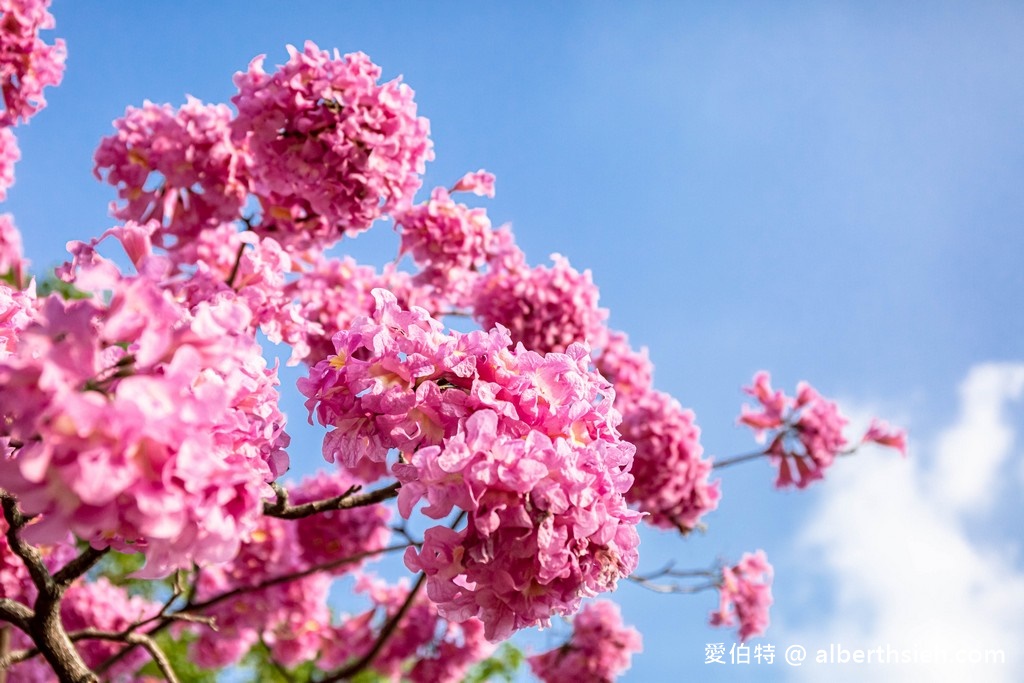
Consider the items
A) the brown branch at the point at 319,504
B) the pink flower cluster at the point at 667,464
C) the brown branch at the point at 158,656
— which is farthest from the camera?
the pink flower cluster at the point at 667,464

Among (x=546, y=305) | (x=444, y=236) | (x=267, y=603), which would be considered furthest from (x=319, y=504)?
(x=267, y=603)

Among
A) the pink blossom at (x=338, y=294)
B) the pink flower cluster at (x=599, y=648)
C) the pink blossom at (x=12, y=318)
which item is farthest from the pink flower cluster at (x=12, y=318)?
the pink flower cluster at (x=599, y=648)

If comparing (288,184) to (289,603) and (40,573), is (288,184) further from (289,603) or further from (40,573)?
(289,603)

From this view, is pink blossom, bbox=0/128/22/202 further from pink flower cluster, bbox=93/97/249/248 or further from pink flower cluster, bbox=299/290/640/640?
pink flower cluster, bbox=299/290/640/640

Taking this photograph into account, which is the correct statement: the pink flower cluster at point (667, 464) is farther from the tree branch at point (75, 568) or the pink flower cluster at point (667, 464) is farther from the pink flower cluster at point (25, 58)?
the pink flower cluster at point (25, 58)

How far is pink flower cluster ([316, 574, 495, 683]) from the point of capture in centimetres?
732

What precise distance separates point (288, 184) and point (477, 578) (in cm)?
291

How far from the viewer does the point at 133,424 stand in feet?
4.59

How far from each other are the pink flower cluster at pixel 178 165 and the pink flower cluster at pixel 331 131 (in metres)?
0.49

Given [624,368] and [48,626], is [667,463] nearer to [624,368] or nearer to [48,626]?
[624,368]

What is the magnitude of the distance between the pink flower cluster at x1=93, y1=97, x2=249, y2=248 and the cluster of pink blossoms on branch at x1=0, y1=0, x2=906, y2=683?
0.05 ft

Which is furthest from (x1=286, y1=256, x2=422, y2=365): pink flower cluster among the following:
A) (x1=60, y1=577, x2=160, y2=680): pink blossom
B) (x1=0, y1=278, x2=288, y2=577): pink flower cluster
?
(x1=0, y1=278, x2=288, y2=577): pink flower cluster

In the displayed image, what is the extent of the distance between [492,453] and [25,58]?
14.1ft

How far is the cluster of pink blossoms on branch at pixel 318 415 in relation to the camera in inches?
59.8
